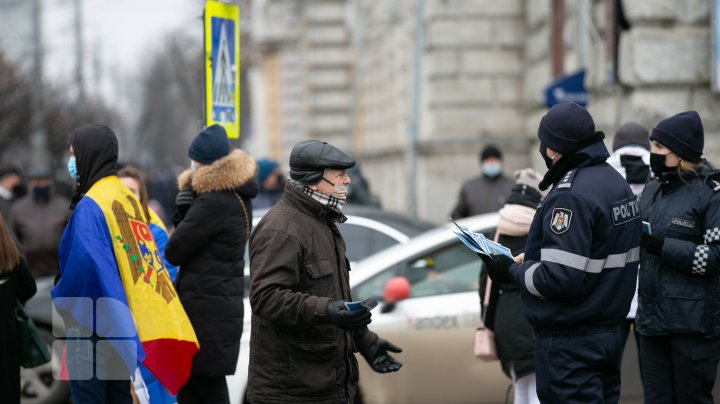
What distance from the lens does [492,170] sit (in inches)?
476

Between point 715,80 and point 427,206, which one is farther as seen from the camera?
point 427,206

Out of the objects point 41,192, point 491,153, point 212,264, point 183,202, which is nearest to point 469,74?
point 491,153

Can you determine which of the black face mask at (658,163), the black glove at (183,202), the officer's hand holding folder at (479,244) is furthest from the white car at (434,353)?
the officer's hand holding folder at (479,244)

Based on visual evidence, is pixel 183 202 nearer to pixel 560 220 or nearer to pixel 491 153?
pixel 560 220

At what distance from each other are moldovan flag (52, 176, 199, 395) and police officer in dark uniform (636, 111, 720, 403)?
94.3 inches

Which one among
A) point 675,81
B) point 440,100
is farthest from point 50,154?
point 675,81

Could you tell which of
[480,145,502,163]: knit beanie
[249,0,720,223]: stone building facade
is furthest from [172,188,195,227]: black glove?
[249,0,720,223]: stone building facade

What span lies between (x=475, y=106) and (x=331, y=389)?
15.7 meters

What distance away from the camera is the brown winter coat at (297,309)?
4.80 meters

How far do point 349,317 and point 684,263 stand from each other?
1999 mm

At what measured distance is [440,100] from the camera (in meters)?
20.1

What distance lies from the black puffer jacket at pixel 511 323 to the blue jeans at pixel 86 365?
6.97 feet

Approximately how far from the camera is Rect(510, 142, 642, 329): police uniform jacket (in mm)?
4883

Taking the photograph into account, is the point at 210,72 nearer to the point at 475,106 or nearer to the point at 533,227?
the point at 533,227
